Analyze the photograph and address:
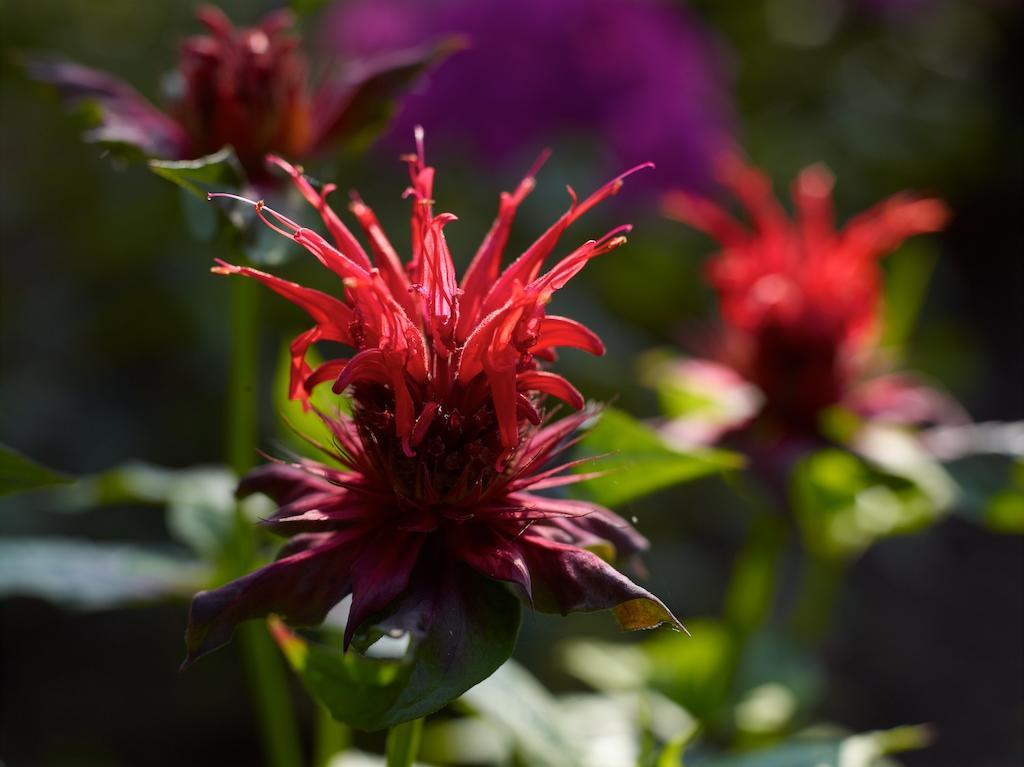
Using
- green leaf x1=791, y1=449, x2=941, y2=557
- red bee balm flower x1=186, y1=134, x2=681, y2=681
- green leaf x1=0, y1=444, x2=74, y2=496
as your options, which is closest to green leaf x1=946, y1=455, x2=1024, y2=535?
green leaf x1=791, y1=449, x2=941, y2=557

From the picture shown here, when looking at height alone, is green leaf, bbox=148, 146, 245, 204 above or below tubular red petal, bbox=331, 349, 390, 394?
above

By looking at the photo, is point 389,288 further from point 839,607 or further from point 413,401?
point 839,607

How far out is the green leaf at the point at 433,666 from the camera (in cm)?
65

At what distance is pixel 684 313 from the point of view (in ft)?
8.96

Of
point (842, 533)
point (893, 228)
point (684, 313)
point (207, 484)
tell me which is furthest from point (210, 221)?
point (684, 313)

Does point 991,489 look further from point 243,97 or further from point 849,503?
point 243,97

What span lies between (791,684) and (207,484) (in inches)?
28.6

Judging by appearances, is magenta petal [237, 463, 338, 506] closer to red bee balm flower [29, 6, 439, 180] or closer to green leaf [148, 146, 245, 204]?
green leaf [148, 146, 245, 204]

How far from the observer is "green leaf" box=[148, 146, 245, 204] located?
705 millimetres

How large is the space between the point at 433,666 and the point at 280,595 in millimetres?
105

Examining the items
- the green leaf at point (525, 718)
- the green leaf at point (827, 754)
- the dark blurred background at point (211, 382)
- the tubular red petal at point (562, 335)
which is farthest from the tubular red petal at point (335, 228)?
the dark blurred background at point (211, 382)

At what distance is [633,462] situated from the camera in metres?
0.88

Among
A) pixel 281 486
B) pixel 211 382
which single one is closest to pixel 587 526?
pixel 281 486

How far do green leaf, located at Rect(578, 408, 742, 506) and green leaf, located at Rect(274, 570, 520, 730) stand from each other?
0.23 meters
